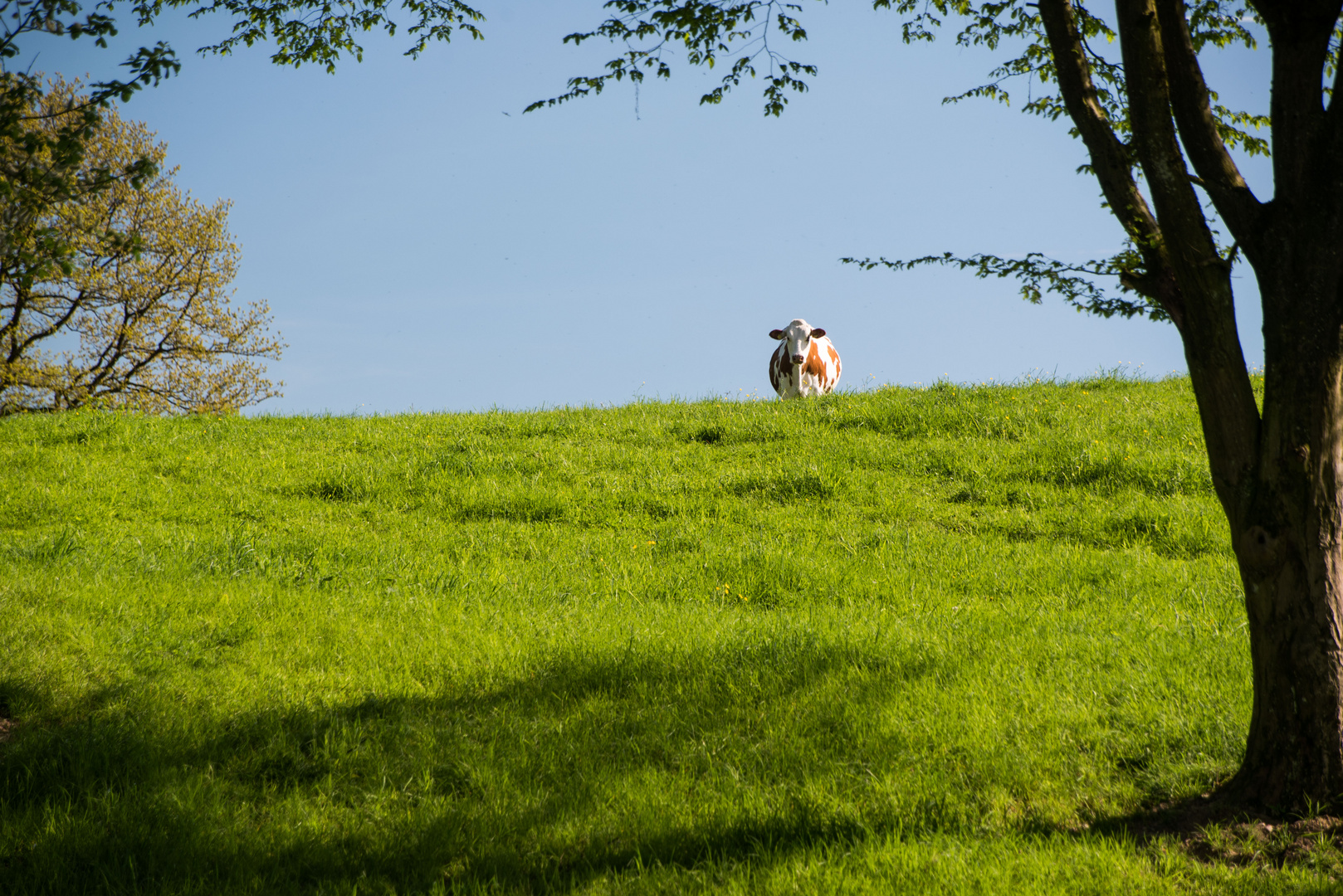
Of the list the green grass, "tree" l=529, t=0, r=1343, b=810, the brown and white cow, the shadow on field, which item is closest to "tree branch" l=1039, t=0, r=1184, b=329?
"tree" l=529, t=0, r=1343, b=810

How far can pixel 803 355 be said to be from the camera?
2050cm

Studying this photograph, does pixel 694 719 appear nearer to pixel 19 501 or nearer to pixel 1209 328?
pixel 1209 328

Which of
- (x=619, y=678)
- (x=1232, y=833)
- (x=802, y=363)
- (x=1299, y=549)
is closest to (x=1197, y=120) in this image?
(x=1299, y=549)

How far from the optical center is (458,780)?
17.3 feet

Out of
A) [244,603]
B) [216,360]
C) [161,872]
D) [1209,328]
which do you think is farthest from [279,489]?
[216,360]

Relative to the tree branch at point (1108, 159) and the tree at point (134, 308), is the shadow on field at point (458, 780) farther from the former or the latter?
the tree at point (134, 308)

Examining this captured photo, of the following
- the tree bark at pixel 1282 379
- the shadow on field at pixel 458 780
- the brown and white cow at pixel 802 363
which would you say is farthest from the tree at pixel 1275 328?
the brown and white cow at pixel 802 363

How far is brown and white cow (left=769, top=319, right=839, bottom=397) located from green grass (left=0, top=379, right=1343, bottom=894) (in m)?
7.86

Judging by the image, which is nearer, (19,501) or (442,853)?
(442,853)

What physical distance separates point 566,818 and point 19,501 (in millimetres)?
10405

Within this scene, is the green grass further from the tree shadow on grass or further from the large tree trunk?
the large tree trunk

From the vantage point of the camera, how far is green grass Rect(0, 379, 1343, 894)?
4.47 meters

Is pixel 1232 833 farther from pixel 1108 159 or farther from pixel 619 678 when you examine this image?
pixel 619 678

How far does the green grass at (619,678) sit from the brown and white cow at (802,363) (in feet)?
25.8
